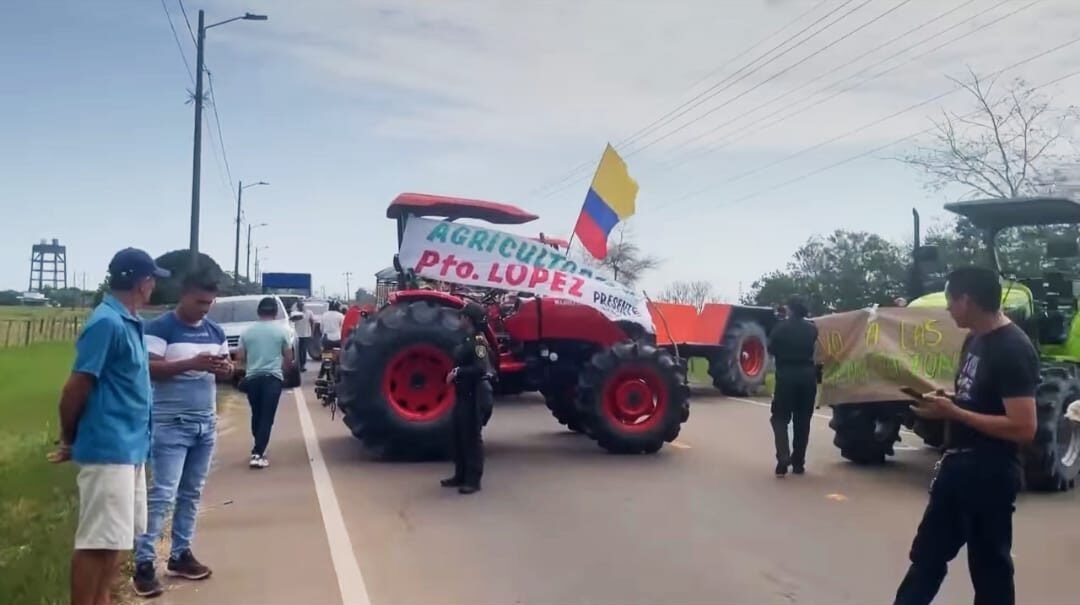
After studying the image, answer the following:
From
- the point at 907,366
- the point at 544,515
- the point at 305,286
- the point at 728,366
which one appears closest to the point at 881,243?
the point at 728,366

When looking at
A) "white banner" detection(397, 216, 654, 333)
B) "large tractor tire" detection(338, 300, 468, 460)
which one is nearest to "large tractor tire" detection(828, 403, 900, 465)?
"white banner" detection(397, 216, 654, 333)

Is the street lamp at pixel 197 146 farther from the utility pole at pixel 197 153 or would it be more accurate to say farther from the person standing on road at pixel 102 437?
the person standing on road at pixel 102 437

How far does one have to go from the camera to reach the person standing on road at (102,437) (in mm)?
5180

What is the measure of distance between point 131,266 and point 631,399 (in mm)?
7440

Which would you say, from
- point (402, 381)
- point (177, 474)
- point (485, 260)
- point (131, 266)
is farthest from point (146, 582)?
point (485, 260)

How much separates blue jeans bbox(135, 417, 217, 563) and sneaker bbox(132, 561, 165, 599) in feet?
0.14

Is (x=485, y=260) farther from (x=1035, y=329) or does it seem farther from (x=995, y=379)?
(x=995, y=379)

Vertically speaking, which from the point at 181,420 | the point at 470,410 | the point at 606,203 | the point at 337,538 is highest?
the point at 606,203

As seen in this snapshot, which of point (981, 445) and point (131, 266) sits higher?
point (131, 266)

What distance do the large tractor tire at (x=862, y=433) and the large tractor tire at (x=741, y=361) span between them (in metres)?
8.60

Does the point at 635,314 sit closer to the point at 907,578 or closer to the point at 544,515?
the point at 544,515

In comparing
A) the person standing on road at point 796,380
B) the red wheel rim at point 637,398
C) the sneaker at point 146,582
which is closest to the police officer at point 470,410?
the red wheel rim at point 637,398

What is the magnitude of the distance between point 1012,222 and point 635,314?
4.07 meters

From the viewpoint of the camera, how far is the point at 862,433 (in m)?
11.4
